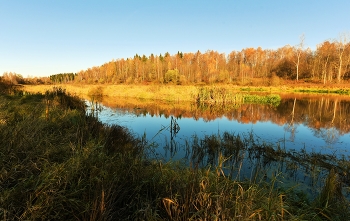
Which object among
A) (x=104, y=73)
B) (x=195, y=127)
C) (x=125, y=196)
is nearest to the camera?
(x=125, y=196)

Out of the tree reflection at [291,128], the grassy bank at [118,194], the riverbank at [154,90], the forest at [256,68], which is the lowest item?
the tree reflection at [291,128]

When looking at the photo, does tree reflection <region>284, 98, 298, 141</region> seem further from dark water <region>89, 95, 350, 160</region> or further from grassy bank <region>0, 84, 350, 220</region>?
grassy bank <region>0, 84, 350, 220</region>

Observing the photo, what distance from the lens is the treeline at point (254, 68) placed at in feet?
145

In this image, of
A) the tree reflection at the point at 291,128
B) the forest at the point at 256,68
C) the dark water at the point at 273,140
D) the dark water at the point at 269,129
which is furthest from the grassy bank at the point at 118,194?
the forest at the point at 256,68

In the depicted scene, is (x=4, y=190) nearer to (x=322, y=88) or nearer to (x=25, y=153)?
(x=25, y=153)

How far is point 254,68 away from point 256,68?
2.93 feet

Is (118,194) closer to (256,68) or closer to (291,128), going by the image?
(291,128)

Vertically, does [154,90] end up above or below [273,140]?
above

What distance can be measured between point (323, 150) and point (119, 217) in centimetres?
737

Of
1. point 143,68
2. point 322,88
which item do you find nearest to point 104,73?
point 143,68

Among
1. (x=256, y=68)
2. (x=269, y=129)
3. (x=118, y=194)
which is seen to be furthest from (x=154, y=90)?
(x=256, y=68)

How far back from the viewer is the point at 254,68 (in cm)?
5831

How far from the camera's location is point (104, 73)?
77.4 metres

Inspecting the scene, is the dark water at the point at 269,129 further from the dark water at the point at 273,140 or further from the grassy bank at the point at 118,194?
the grassy bank at the point at 118,194
